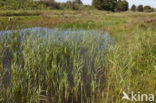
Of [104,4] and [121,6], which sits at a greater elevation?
[104,4]

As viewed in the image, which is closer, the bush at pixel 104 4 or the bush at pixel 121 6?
the bush at pixel 104 4

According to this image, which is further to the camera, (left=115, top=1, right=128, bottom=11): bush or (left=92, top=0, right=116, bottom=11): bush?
(left=115, top=1, right=128, bottom=11): bush

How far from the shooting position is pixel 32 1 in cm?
4041

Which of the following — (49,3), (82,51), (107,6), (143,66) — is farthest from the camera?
(107,6)

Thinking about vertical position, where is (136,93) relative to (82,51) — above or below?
below

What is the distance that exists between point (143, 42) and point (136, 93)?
13.2ft

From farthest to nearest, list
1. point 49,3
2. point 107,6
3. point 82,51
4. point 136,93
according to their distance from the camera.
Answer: point 107,6 < point 49,3 < point 82,51 < point 136,93

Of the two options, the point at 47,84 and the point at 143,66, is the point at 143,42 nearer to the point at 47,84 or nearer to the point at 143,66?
the point at 143,66

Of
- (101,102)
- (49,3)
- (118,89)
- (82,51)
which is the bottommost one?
(101,102)

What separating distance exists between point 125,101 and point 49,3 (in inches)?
1780

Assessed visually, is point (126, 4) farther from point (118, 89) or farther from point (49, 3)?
point (118, 89)

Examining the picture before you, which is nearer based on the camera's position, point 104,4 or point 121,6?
point 104,4

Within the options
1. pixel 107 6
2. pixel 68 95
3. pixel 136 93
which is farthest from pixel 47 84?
pixel 107 6

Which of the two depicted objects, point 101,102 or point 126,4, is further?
point 126,4
